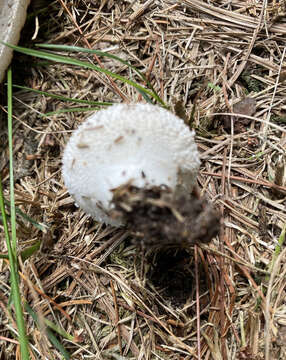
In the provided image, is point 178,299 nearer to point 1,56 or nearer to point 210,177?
point 210,177

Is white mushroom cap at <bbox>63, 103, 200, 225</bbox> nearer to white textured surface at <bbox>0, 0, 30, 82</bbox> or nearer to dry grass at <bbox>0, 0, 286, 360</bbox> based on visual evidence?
dry grass at <bbox>0, 0, 286, 360</bbox>

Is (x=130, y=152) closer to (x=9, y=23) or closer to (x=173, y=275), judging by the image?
(x=173, y=275)

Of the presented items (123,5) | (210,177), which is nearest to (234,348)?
(210,177)

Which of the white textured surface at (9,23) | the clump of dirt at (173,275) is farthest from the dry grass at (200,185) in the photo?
the white textured surface at (9,23)

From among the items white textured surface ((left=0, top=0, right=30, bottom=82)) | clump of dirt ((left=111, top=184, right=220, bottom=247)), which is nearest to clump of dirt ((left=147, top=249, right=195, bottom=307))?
clump of dirt ((left=111, top=184, right=220, bottom=247))

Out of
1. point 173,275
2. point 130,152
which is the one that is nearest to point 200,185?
point 173,275

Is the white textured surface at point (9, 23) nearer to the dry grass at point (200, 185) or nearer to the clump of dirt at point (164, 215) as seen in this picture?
the dry grass at point (200, 185)

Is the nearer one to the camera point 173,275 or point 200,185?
point 173,275
